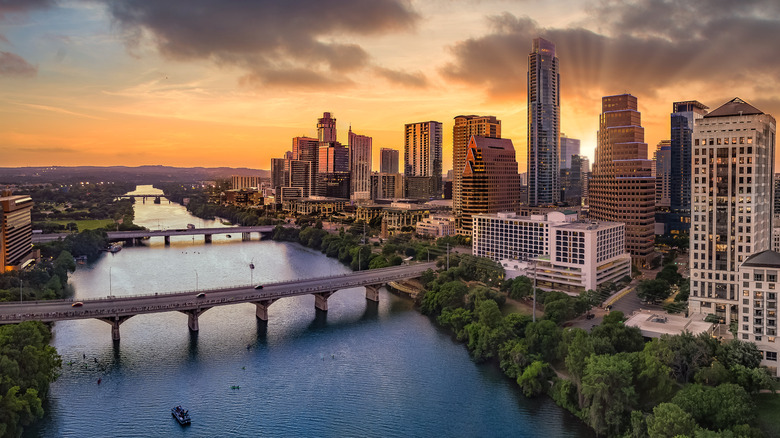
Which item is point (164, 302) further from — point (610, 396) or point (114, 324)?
point (610, 396)

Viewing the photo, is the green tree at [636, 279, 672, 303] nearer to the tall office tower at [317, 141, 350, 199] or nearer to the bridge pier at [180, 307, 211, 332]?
the bridge pier at [180, 307, 211, 332]

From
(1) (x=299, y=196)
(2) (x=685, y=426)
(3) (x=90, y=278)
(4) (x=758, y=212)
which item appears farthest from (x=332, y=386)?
(1) (x=299, y=196)

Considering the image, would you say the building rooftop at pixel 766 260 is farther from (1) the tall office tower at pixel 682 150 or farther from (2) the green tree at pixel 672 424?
(1) the tall office tower at pixel 682 150

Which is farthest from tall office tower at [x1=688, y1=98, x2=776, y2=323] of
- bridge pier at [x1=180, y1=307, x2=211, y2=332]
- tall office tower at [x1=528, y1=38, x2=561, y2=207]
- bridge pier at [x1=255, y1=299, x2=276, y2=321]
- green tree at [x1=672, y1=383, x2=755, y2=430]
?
tall office tower at [x1=528, y1=38, x2=561, y2=207]

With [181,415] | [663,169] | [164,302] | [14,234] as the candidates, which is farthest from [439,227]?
[663,169]

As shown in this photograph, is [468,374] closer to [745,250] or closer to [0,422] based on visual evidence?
[745,250]

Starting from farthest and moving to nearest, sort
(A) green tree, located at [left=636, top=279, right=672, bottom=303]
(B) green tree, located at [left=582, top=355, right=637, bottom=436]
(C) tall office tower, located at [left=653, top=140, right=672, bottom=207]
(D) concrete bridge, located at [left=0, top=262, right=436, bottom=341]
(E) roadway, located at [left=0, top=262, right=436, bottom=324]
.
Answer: (C) tall office tower, located at [left=653, top=140, right=672, bottom=207]
(A) green tree, located at [left=636, top=279, right=672, bottom=303]
(D) concrete bridge, located at [left=0, top=262, right=436, bottom=341]
(E) roadway, located at [left=0, top=262, right=436, bottom=324]
(B) green tree, located at [left=582, top=355, right=637, bottom=436]

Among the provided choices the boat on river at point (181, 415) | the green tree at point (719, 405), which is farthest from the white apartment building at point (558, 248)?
the boat on river at point (181, 415)
